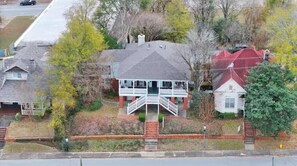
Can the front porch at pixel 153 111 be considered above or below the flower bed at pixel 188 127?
above

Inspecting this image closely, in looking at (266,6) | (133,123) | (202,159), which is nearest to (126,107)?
(133,123)

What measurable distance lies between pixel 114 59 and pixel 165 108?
307 inches

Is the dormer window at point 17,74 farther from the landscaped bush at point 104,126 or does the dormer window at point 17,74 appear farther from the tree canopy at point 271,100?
the tree canopy at point 271,100

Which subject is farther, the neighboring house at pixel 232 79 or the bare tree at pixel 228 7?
the bare tree at pixel 228 7

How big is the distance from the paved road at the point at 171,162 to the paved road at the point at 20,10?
35.6 meters

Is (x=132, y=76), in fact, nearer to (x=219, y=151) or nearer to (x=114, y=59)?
(x=114, y=59)

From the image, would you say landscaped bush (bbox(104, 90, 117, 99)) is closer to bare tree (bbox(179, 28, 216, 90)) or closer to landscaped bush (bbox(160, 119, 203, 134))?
landscaped bush (bbox(160, 119, 203, 134))

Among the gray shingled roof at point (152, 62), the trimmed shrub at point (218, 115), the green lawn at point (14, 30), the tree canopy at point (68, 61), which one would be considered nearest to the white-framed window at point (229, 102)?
the trimmed shrub at point (218, 115)

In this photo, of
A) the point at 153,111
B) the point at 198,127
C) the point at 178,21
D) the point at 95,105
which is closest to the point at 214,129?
the point at 198,127

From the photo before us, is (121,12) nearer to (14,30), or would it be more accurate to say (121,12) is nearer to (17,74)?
(17,74)

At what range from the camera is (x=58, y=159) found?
40594mm

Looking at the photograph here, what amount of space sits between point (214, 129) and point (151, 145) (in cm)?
540

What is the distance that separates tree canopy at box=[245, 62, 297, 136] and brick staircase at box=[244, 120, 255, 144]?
1350 mm

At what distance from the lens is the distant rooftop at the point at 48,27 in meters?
57.7
